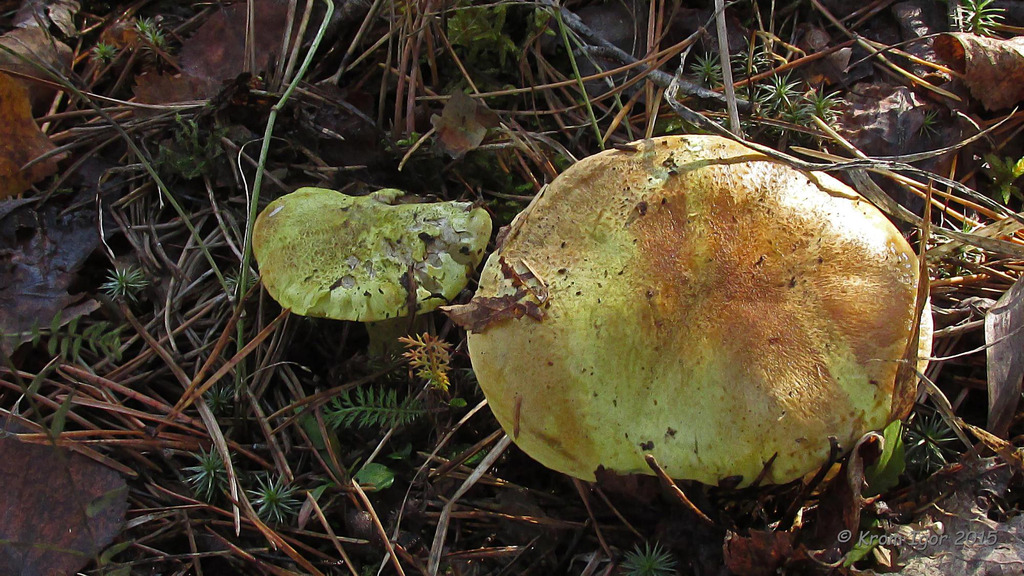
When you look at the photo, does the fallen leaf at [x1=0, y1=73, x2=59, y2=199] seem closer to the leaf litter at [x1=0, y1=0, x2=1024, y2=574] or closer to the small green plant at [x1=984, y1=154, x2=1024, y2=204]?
the leaf litter at [x1=0, y1=0, x2=1024, y2=574]

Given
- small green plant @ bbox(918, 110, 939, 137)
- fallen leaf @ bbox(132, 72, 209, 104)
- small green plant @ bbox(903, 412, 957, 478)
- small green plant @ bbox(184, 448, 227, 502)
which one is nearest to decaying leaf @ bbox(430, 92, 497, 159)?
fallen leaf @ bbox(132, 72, 209, 104)

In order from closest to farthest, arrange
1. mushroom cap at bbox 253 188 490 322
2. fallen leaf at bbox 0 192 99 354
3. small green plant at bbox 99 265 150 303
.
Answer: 1. mushroom cap at bbox 253 188 490 322
2. fallen leaf at bbox 0 192 99 354
3. small green plant at bbox 99 265 150 303

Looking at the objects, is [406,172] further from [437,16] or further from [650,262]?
[650,262]

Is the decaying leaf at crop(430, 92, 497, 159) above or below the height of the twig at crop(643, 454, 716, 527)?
above

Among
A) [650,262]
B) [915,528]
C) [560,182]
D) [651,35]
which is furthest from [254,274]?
[915,528]

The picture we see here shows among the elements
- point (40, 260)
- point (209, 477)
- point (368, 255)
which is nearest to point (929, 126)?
point (368, 255)

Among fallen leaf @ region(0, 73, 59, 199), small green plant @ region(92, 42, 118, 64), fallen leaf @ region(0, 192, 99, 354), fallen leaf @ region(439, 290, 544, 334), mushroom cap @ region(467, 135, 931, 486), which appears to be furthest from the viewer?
small green plant @ region(92, 42, 118, 64)
